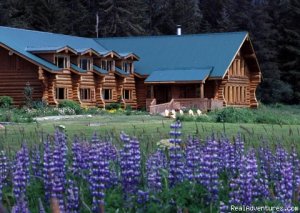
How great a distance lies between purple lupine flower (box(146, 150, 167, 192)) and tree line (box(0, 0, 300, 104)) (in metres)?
59.3

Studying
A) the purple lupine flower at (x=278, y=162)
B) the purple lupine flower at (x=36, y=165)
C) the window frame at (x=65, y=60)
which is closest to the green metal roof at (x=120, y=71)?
the window frame at (x=65, y=60)

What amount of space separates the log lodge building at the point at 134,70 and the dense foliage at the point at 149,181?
33310 millimetres

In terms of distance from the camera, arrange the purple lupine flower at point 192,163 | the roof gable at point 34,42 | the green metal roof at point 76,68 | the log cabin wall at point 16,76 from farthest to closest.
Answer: the green metal roof at point 76,68, the log cabin wall at point 16,76, the roof gable at point 34,42, the purple lupine flower at point 192,163

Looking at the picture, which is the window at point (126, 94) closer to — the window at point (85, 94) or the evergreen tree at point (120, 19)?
the window at point (85, 94)

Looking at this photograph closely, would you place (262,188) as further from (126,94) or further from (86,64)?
(126,94)

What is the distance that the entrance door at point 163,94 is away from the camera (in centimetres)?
5081

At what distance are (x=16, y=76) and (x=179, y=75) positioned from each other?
11299 millimetres

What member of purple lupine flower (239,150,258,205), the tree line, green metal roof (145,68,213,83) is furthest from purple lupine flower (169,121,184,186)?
the tree line

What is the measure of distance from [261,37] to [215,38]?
70.7 feet

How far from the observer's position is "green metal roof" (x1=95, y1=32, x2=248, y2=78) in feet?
162

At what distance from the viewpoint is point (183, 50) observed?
52.0m

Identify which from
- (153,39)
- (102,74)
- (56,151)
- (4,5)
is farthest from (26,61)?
(56,151)

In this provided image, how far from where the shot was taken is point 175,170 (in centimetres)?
754

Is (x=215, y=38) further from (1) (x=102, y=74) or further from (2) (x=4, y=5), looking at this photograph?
(2) (x=4, y=5)
